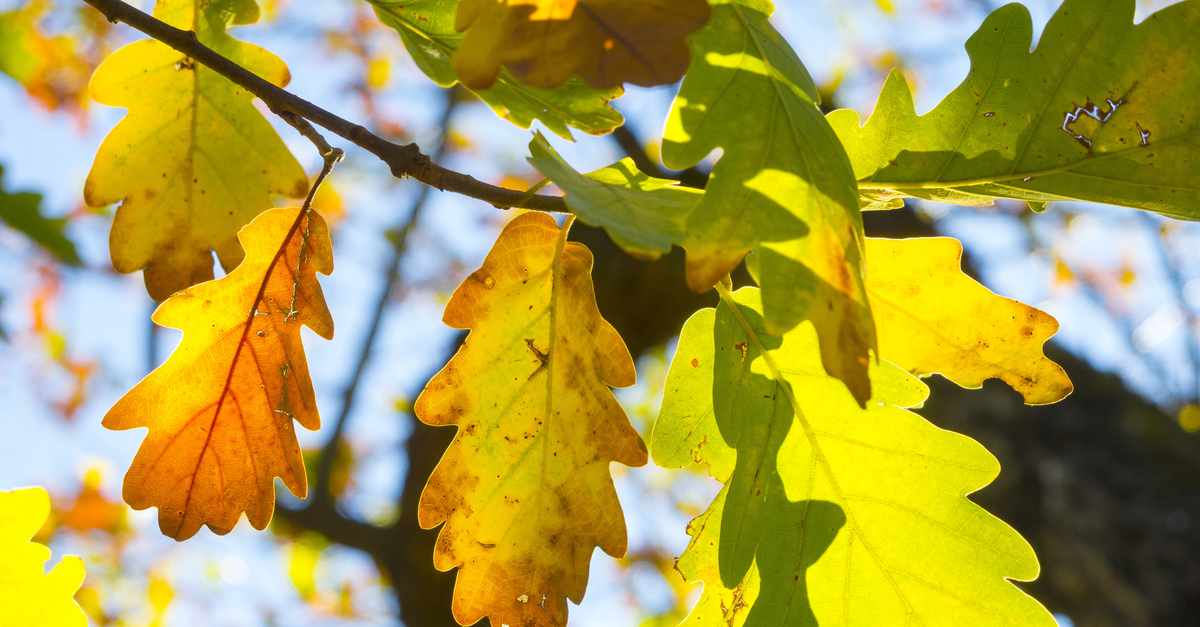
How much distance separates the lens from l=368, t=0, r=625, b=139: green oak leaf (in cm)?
59

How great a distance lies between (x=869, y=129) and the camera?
639 millimetres

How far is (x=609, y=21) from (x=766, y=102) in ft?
0.45

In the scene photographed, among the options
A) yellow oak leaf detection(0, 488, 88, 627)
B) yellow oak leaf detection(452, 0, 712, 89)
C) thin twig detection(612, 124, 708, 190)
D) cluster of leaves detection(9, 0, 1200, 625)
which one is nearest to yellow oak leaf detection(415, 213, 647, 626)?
cluster of leaves detection(9, 0, 1200, 625)

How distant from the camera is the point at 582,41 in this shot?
412 millimetres

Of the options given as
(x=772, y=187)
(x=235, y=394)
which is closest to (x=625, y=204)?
(x=772, y=187)

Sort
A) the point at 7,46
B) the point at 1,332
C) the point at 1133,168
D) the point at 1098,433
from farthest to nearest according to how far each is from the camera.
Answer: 1. the point at 1098,433
2. the point at 7,46
3. the point at 1,332
4. the point at 1133,168

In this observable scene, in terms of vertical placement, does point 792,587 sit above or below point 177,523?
above

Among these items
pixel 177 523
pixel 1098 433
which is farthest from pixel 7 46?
pixel 1098 433

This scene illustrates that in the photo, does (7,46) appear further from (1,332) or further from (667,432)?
(667,432)

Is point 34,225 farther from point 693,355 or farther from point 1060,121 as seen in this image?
point 1060,121

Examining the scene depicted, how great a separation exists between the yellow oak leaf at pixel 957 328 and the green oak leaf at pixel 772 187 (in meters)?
0.23

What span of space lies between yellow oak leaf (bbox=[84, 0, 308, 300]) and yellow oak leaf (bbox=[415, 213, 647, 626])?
11.2 inches

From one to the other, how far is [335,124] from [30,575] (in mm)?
562

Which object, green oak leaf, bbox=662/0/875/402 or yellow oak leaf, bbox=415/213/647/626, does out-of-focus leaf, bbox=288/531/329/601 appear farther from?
green oak leaf, bbox=662/0/875/402
